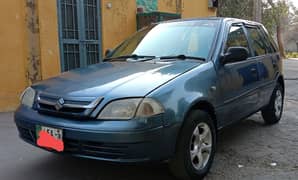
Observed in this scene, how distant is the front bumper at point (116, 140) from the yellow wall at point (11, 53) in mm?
4077

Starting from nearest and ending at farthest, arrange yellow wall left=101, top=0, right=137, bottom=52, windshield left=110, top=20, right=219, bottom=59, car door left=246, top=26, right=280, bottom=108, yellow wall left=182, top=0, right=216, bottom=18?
1. windshield left=110, top=20, right=219, bottom=59
2. car door left=246, top=26, right=280, bottom=108
3. yellow wall left=101, top=0, right=137, bottom=52
4. yellow wall left=182, top=0, right=216, bottom=18

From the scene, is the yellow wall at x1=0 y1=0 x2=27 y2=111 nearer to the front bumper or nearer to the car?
the car

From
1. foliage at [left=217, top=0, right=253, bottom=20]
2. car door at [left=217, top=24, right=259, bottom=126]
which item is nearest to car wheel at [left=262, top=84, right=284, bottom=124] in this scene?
car door at [left=217, top=24, right=259, bottom=126]

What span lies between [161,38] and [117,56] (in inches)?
24.0

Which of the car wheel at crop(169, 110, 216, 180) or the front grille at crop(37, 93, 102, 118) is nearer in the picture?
the front grille at crop(37, 93, 102, 118)

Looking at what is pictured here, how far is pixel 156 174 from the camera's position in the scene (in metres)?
3.63

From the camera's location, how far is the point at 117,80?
129 inches

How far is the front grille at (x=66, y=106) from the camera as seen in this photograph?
9.68ft

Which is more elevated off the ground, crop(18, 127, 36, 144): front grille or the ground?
crop(18, 127, 36, 144): front grille

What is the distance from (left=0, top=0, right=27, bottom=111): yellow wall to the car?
288 centimetres

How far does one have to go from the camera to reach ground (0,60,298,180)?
11.8ft

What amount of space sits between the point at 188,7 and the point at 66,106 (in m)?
8.89

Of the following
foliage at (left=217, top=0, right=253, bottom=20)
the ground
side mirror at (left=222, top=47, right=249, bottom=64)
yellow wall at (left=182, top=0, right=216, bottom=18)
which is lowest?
the ground

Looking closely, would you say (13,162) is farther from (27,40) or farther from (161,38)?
(27,40)
